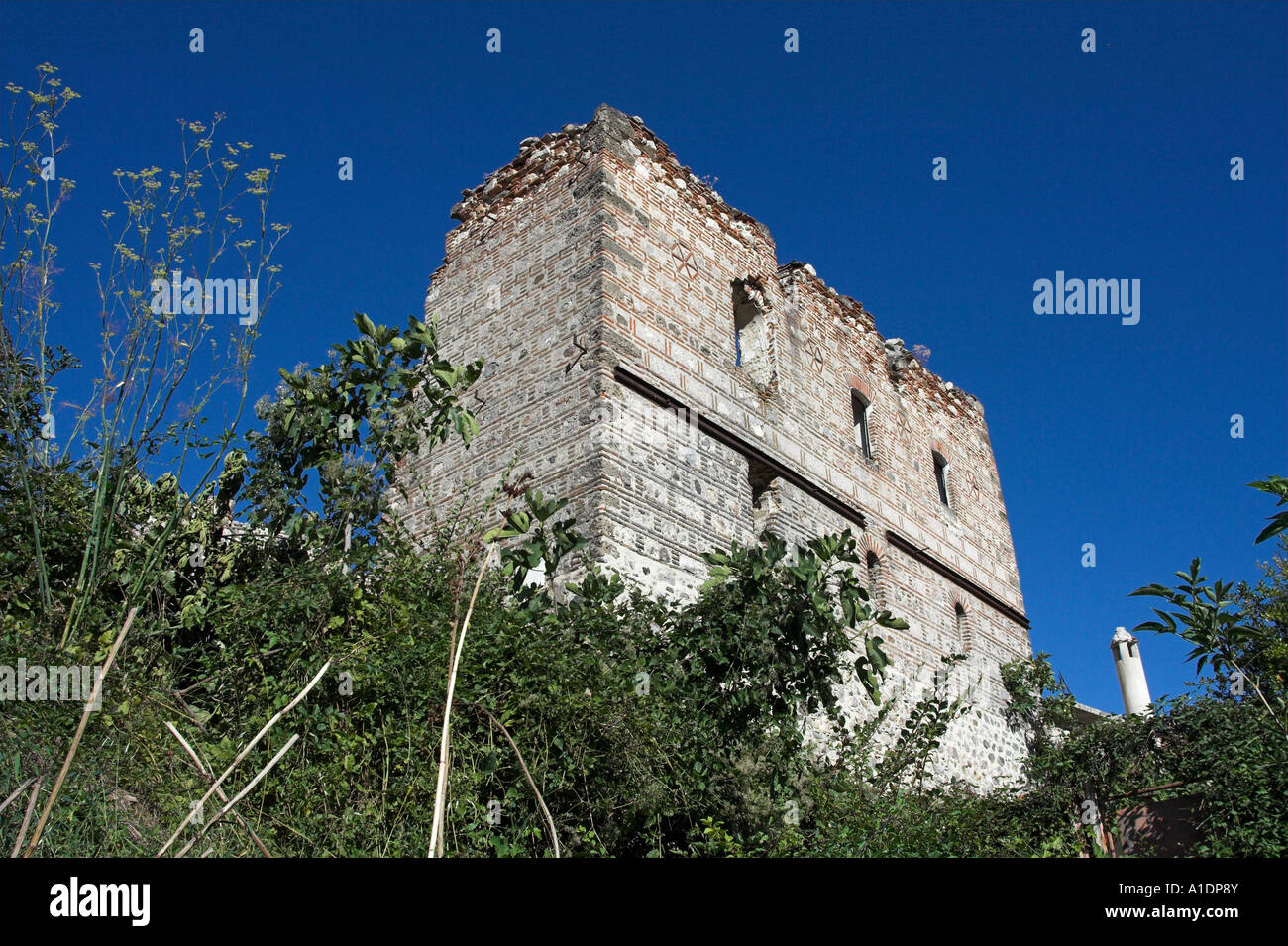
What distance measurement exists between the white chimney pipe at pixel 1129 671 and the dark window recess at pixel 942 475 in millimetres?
5331

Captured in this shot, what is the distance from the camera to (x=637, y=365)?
8.55 meters

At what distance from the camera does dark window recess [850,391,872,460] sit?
12.0 metres

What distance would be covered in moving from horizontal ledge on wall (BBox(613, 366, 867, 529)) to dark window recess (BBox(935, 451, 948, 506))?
126 inches

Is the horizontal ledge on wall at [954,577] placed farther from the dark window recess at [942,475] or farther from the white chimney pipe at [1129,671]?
the white chimney pipe at [1129,671]

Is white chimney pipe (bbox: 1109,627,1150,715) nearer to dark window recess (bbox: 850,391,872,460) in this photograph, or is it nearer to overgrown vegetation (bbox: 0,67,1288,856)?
dark window recess (bbox: 850,391,872,460)

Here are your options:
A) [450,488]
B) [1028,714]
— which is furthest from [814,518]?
[1028,714]

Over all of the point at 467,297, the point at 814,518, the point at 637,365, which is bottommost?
Result: the point at 814,518

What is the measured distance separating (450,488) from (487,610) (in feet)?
12.8

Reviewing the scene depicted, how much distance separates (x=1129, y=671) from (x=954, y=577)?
5836 millimetres

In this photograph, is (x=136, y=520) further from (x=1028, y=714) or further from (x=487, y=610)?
(x=1028, y=714)

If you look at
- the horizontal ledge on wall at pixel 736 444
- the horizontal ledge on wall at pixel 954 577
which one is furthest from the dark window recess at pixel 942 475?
the horizontal ledge on wall at pixel 736 444

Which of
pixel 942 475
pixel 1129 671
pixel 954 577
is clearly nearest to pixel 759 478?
pixel 954 577

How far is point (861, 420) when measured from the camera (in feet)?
40.2
